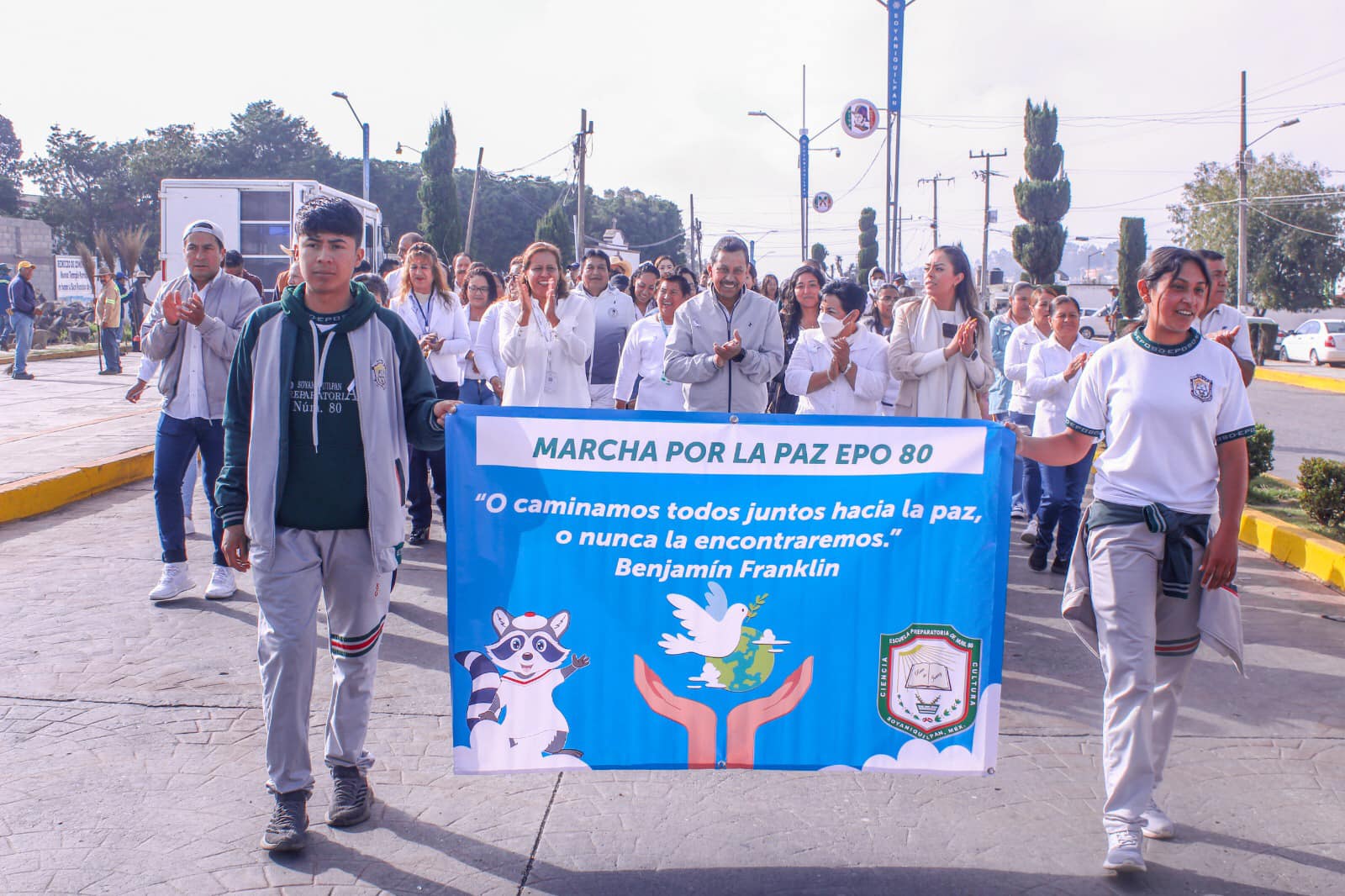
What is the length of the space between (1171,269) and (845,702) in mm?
1750

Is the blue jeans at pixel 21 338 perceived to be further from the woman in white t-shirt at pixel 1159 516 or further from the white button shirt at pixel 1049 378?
the woman in white t-shirt at pixel 1159 516

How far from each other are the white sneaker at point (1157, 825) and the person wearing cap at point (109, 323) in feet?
62.0

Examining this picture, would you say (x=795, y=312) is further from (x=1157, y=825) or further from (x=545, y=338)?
(x=1157, y=825)

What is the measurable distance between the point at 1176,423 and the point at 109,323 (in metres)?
20.0

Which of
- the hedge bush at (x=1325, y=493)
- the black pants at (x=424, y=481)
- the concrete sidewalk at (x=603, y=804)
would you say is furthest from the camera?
the hedge bush at (x=1325, y=493)

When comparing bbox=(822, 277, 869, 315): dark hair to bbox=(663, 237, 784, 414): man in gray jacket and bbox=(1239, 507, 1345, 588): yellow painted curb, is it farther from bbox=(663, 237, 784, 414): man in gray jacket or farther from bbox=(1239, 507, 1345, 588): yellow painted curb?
bbox=(1239, 507, 1345, 588): yellow painted curb

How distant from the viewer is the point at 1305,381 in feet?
86.9

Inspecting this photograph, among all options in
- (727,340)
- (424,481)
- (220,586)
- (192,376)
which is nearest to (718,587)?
(727,340)

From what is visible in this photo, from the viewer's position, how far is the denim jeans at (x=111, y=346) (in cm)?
2023

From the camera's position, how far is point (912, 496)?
11.8ft

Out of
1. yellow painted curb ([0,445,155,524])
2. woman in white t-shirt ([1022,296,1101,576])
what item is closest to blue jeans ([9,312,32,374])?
yellow painted curb ([0,445,155,524])

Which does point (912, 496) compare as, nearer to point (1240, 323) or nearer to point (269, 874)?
point (269, 874)

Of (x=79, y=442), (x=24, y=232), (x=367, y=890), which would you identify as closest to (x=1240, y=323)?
(x=367, y=890)

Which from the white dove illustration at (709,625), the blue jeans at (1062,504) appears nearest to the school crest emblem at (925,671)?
the white dove illustration at (709,625)
